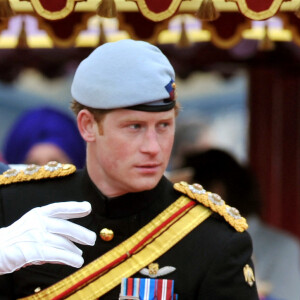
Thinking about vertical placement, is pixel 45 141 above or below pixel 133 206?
below

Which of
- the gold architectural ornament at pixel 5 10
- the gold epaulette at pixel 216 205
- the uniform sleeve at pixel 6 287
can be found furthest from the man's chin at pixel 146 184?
the gold architectural ornament at pixel 5 10

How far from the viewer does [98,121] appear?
2.76 meters

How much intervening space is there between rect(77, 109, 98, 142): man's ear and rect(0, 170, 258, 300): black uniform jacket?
16cm

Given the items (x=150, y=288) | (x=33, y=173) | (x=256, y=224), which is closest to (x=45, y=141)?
(x=256, y=224)

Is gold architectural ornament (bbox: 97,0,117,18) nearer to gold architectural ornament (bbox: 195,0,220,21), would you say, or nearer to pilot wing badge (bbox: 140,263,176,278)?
gold architectural ornament (bbox: 195,0,220,21)

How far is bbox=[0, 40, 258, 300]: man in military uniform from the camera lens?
2705 mm

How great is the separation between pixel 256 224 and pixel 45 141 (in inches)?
44.0

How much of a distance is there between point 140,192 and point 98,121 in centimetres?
24

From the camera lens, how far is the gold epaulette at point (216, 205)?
9.37 ft

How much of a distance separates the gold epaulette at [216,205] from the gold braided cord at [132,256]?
24mm

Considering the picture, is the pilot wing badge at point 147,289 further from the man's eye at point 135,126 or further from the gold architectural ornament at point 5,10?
the gold architectural ornament at point 5,10

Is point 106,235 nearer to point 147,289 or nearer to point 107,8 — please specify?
point 147,289

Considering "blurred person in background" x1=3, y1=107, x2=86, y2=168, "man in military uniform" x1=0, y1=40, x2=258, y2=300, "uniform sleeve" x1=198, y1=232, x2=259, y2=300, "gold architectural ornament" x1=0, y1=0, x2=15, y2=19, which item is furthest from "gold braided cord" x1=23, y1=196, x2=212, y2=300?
"blurred person in background" x1=3, y1=107, x2=86, y2=168

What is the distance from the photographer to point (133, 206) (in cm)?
286
